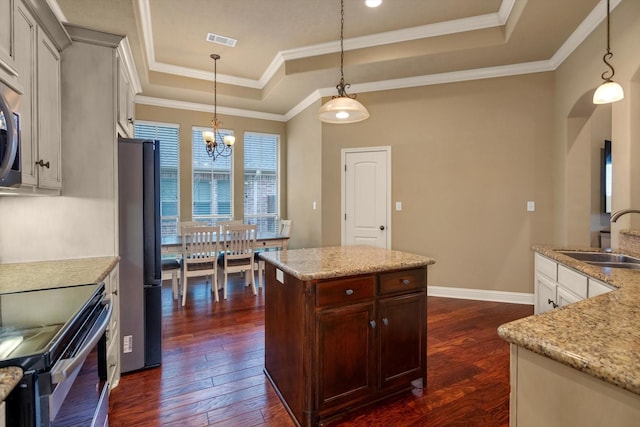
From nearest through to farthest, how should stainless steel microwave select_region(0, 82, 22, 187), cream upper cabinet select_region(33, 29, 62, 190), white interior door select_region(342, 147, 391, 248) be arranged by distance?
stainless steel microwave select_region(0, 82, 22, 187) → cream upper cabinet select_region(33, 29, 62, 190) → white interior door select_region(342, 147, 391, 248)

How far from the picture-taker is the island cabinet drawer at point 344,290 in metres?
1.83

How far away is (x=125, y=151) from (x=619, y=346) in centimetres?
287

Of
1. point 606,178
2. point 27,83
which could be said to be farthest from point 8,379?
point 606,178

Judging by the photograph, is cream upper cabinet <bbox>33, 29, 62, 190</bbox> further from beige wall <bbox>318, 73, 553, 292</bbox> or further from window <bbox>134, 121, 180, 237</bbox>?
beige wall <bbox>318, 73, 553, 292</bbox>

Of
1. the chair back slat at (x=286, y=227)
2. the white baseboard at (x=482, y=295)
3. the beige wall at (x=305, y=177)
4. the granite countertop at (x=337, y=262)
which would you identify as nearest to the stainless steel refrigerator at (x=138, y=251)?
the granite countertop at (x=337, y=262)

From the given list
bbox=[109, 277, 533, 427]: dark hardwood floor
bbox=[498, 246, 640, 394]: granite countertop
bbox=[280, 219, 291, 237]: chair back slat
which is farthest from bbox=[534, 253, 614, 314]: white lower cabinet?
bbox=[280, 219, 291, 237]: chair back slat

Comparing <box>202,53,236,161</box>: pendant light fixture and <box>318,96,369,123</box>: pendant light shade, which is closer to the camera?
<box>318,96,369,123</box>: pendant light shade

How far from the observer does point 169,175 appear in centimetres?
546

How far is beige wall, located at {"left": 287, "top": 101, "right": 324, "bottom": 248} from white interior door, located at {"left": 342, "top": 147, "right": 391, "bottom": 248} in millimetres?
423

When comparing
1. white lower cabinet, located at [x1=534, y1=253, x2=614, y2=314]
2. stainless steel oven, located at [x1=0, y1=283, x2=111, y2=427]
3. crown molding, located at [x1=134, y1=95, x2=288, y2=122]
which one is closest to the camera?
stainless steel oven, located at [x1=0, y1=283, x2=111, y2=427]

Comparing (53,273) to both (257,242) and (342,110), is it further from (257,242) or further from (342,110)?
(257,242)

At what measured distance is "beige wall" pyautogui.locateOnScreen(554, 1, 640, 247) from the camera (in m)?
2.51

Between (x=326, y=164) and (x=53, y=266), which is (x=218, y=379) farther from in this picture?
(x=326, y=164)

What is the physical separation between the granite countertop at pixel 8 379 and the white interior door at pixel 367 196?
160 inches
